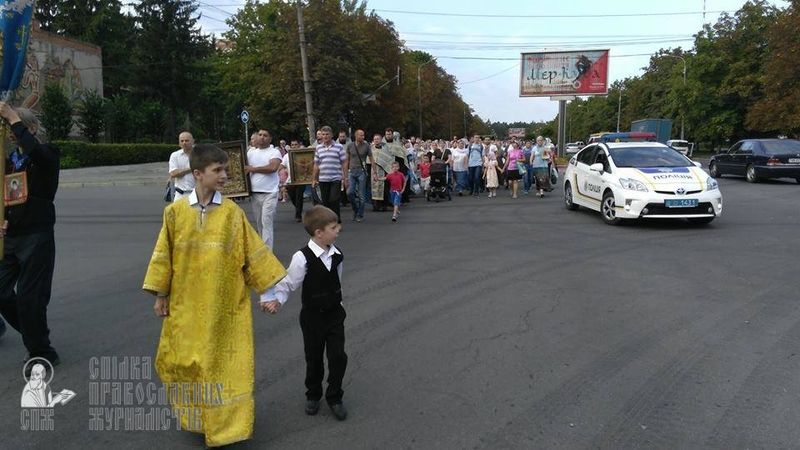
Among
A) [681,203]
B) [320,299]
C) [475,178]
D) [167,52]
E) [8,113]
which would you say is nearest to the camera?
[320,299]

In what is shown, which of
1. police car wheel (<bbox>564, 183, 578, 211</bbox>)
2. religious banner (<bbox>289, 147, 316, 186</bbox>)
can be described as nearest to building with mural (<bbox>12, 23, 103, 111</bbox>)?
religious banner (<bbox>289, 147, 316, 186</bbox>)

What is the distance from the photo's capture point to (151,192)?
2020 cm

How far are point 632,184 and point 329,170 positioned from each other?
558 centimetres

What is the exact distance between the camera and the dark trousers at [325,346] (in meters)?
3.69

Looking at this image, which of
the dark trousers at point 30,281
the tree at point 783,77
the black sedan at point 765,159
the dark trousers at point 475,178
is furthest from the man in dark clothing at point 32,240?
the tree at point 783,77

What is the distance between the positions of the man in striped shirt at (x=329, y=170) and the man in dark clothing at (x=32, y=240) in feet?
21.0

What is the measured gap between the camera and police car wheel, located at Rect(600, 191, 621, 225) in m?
11.8

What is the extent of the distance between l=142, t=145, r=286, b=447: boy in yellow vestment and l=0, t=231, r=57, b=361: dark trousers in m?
1.72

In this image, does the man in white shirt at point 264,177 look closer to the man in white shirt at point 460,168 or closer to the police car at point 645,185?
the police car at point 645,185

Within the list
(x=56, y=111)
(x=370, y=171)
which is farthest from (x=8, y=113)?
(x=56, y=111)

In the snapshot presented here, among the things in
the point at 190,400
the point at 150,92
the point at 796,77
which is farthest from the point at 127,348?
the point at 150,92

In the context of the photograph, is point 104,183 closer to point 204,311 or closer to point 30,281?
point 30,281

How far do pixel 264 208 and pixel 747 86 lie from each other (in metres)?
50.1

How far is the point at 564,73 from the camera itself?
4184 cm
